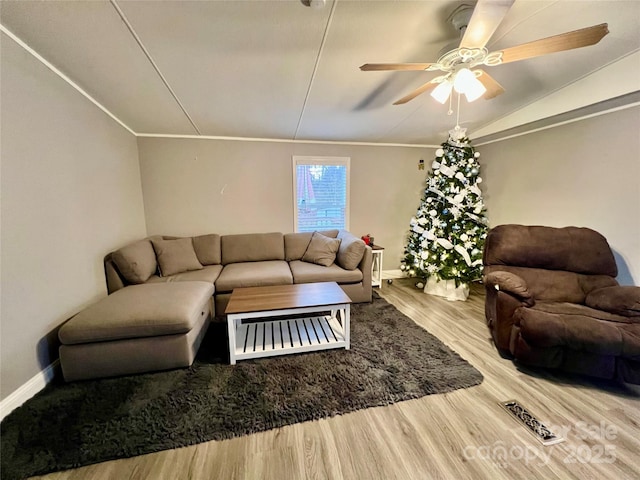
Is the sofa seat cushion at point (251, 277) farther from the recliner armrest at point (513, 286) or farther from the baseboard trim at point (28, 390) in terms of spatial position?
the recliner armrest at point (513, 286)

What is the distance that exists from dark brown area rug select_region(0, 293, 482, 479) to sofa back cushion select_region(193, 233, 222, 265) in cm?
137

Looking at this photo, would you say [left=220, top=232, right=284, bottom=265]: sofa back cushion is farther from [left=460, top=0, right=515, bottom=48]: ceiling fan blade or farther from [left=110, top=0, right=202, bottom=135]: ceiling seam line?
[left=460, top=0, right=515, bottom=48]: ceiling fan blade

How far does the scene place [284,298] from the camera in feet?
7.70

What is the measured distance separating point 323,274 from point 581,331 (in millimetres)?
2228

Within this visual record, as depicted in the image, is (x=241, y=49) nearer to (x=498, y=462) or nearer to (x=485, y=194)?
(x=498, y=462)

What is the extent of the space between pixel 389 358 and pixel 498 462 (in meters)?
0.92

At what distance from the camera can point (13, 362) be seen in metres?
1.62

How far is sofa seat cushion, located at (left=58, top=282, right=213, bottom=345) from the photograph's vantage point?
1.82 meters

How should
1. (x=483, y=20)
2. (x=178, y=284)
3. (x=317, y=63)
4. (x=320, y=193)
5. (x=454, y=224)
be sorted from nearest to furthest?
(x=483, y=20) < (x=317, y=63) < (x=178, y=284) < (x=454, y=224) < (x=320, y=193)

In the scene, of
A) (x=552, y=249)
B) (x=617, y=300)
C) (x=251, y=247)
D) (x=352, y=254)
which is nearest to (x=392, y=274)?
(x=352, y=254)

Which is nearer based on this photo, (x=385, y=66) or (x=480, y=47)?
(x=480, y=47)

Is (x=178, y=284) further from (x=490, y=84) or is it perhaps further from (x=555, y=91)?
(x=555, y=91)

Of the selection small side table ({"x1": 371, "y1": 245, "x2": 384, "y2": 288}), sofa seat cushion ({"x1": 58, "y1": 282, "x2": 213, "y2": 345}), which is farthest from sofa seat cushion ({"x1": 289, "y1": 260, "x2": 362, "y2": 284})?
sofa seat cushion ({"x1": 58, "y1": 282, "x2": 213, "y2": 345})

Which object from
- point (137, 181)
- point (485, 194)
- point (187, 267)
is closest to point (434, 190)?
point (485, 194)
